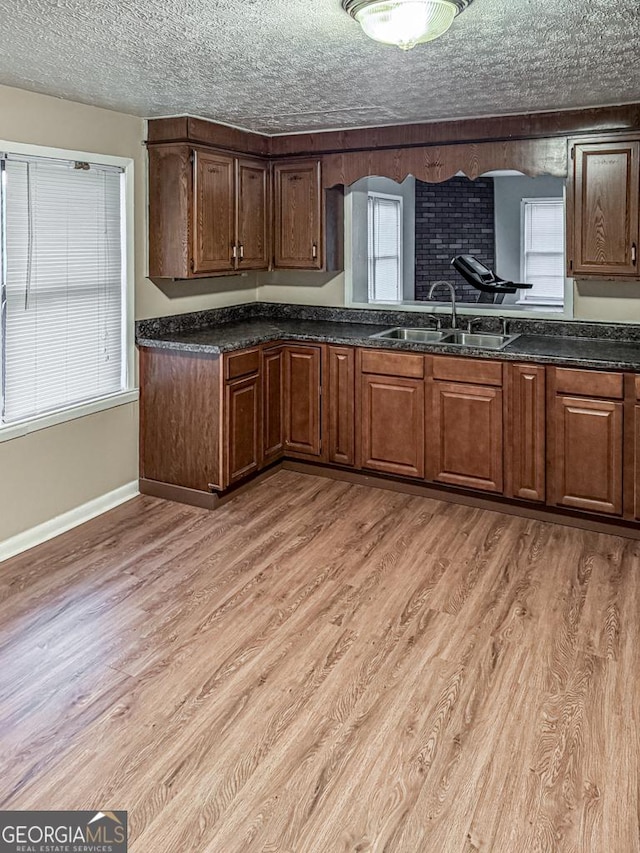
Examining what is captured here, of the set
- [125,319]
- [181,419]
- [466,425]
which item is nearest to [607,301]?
[466,425]

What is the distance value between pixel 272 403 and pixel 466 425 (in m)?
1.29

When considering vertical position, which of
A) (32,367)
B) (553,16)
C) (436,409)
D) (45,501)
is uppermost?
(553,16)

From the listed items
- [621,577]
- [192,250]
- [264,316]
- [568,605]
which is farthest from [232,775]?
[264,316]

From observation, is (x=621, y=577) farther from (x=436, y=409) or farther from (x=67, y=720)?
(x=67, y=720)

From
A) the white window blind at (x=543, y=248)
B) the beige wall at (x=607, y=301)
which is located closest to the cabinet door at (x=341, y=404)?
the beige wall at (x=607, y=301)

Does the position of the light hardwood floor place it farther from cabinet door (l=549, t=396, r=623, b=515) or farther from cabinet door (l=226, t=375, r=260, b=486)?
cabinet door (l=226, t=375, r=260, b=486)

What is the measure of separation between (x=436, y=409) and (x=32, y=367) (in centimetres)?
227

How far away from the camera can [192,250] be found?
13.6 feet

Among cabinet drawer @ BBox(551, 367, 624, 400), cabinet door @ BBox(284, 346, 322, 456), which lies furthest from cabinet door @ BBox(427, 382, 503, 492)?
cabinet door @ BBox(284, 346, 322, 456)

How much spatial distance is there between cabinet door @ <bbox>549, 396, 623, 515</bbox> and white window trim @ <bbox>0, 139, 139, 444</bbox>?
2479 mm

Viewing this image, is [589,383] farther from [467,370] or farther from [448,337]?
[448,337]

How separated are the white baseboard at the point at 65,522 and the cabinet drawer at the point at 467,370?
6.60 ft

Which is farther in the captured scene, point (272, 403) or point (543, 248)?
point (543, 248)

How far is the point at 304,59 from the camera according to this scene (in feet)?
9.36
